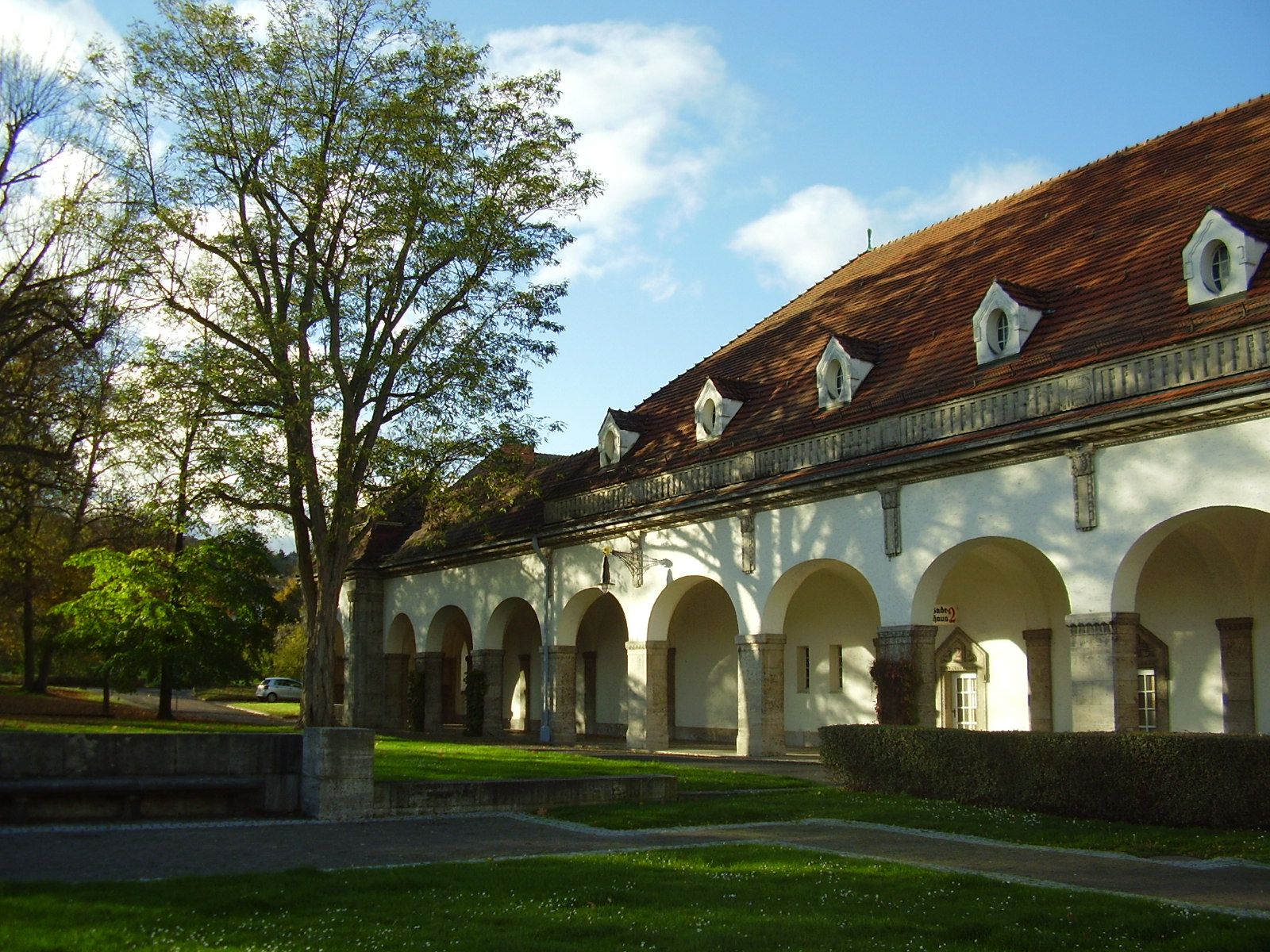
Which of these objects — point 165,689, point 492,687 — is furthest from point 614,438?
point 165,689

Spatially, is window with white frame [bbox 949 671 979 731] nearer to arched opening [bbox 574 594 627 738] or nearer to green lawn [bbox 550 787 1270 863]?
green lawn [bbox 550 787 1270 863]

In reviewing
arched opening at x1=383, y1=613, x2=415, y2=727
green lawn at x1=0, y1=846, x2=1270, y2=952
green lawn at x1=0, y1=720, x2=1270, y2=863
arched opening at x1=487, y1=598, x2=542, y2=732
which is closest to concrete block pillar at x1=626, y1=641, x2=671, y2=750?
green lawn at x1=0, y1=720, x2=1270, y2=863

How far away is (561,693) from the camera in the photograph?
29.3 m

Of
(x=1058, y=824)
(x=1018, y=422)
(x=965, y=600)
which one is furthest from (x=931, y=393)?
(x=1058, y=824)

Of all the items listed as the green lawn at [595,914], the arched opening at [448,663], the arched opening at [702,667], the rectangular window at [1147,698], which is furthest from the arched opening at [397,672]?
the green lawn at [595,914]

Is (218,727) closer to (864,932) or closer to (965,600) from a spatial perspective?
(965,600)

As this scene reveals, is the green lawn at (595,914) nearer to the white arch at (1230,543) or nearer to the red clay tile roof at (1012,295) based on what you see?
the white arch at (1230,543)

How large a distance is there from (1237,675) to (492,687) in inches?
784

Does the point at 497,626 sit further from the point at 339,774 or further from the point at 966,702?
the point at 339,774

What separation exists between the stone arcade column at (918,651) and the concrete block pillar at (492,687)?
15.6 meters

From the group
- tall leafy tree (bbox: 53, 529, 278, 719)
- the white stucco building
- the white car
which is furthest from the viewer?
the white car

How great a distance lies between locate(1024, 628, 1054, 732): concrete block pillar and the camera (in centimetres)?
2122

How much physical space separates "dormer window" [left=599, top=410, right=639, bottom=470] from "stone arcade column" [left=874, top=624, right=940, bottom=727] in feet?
34.7

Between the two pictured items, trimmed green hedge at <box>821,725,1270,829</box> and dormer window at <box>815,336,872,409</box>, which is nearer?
trimmed green hedge at <box>821,725,1270,829</box>
